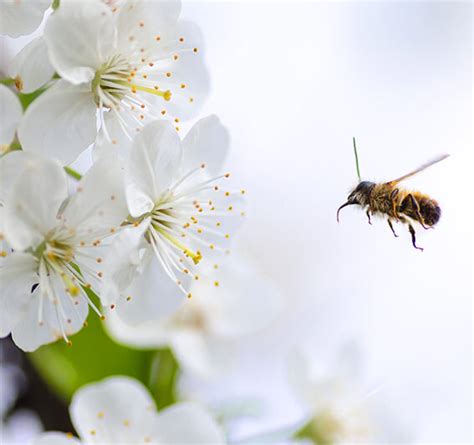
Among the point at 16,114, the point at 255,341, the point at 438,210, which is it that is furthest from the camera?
the point at 255,341

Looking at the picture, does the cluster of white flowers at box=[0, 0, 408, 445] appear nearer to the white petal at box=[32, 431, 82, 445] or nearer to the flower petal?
the white petal at box=[32, 431, 82, 445]

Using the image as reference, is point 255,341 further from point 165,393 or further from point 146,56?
point 146,56

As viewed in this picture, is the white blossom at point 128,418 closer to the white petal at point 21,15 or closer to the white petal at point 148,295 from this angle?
the white petal at point 148,295

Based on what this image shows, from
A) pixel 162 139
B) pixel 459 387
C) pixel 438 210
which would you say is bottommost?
pixel 459 387

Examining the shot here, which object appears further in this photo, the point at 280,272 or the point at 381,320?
the point at 280,272

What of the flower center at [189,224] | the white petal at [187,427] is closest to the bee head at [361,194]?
the flower center at [189,224]

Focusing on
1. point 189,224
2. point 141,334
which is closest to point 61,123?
point 189,224

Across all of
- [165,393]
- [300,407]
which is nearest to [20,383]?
[165,393]

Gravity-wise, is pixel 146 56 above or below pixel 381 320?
above
